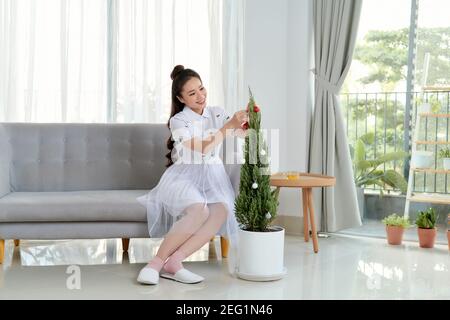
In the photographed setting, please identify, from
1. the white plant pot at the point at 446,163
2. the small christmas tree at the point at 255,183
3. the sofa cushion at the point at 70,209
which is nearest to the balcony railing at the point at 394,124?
the white plant pot at the point at 446,163

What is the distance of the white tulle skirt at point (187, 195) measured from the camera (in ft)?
10.9

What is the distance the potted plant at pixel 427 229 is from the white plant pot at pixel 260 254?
54.7 inches

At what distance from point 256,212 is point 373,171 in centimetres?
203

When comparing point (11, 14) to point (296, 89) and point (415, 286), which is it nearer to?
point (296, 89)

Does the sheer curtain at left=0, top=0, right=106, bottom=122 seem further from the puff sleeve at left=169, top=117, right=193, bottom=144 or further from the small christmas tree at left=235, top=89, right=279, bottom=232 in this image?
the small christmas tree at left=235, top=89, right=279, bottom=232

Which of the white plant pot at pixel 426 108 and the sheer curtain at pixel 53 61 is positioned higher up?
the sheer curtain at pixel 53 61

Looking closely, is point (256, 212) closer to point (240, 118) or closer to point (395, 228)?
point (240, 118)

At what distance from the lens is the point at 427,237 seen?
13.4 ft

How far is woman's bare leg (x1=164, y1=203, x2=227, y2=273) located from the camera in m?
3.18

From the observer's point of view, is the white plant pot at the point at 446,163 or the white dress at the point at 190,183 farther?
the white plant pot at the point at 446,163

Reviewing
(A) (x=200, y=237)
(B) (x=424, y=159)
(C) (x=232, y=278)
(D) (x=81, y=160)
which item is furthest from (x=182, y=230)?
(B) (x=424, y=159)

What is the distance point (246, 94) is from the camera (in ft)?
15.2

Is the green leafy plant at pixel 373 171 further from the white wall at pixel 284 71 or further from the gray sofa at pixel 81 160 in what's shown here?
the gray sofa at pixel 81 160

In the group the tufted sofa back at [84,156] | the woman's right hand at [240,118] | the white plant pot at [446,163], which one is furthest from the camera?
the white plant pot at [446,163]
